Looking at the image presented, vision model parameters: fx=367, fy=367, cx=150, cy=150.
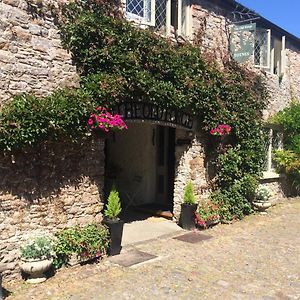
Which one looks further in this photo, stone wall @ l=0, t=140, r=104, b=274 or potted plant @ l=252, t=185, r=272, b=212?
potted plant @ l=252, t=185, r=272, b=212

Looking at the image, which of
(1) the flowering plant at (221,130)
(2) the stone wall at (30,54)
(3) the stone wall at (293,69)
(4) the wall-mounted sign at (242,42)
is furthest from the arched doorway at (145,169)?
(3) the stone wall at (293,69)

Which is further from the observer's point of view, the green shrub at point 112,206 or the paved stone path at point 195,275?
the green shrub at point 112,206

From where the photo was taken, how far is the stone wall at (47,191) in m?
5.38

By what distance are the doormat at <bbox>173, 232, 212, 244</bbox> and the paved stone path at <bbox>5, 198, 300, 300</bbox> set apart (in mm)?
159

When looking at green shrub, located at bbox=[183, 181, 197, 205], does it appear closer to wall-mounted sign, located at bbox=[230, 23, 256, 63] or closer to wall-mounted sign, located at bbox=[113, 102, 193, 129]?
wall-mounted sign, located at bbox=[113, 102, 193, 129]

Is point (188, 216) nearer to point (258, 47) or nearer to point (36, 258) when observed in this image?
point (36, 258)

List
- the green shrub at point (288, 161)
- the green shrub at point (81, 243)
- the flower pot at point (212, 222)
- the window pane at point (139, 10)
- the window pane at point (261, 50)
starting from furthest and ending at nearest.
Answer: the green shrub at point (288, 161), the window pane at point (261, 50), the flower pot at point (212, 222), the window pane at point (139, 10), the green shrub at point (81, 243)

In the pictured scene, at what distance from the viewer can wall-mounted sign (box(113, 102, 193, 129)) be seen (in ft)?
22.8

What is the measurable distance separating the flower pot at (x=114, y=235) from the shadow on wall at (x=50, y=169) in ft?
2.10

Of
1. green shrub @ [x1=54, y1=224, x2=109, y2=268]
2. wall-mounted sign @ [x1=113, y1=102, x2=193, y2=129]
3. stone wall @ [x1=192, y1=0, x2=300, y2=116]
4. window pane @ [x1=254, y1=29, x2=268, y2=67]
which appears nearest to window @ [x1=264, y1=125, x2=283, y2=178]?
stone wall @ [x1=192, y1=0, x2=300, y2=116]

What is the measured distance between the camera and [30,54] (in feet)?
18.9

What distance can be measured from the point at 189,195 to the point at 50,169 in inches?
142

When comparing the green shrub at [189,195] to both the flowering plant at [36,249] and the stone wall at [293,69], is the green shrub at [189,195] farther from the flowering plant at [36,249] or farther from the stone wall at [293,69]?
the stone wall at [293,69]

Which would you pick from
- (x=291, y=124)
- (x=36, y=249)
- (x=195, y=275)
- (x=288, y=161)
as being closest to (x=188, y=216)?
(x=195, y=275)
